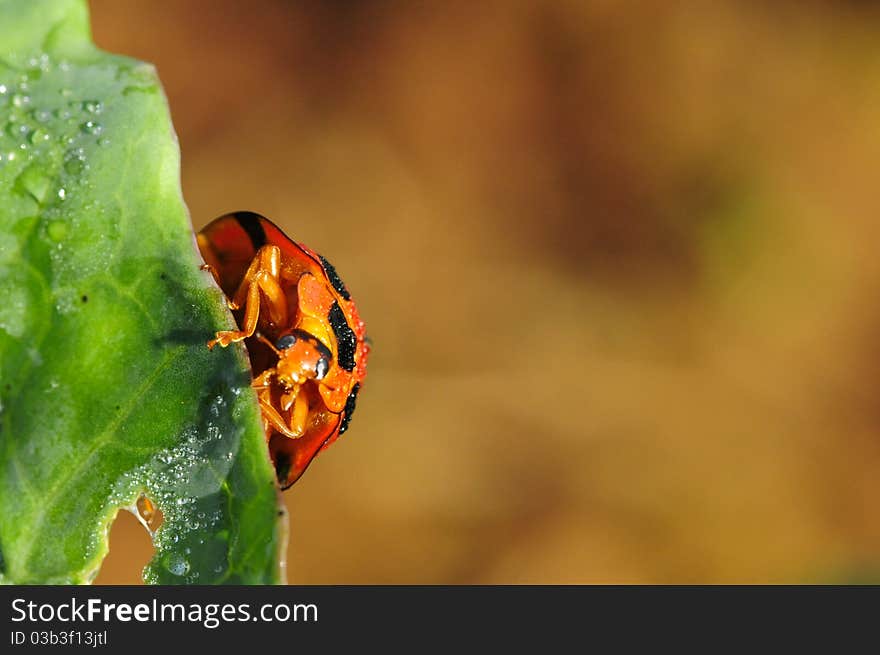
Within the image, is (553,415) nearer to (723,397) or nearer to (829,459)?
(723,397)

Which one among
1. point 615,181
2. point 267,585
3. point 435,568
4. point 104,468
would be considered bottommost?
point 267,585

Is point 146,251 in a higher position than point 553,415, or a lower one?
lower

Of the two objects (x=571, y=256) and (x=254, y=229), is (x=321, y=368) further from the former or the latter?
(x=571, y=256)

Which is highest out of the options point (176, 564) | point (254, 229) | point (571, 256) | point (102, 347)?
point (571, 256)

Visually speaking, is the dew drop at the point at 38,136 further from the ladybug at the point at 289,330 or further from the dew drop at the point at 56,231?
the ladybug at the point at 289,330

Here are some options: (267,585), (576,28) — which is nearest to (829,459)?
(576,28)

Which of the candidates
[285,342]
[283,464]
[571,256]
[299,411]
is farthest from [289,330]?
[571,256]

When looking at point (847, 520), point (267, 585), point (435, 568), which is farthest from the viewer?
point (847, 520)
